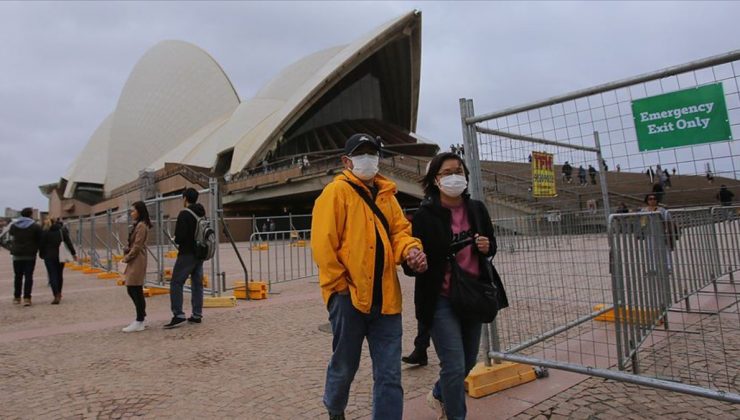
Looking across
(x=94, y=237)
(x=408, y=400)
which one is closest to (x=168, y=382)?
(x=408, y=400)

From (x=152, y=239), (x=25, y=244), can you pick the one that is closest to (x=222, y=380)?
(x=25, y=244)

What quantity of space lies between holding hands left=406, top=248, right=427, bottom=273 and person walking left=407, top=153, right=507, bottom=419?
0.14 meters

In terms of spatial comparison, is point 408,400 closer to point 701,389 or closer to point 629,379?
point 629,379

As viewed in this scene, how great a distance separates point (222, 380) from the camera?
347 cm

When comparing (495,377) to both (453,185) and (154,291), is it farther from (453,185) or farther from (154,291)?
(154,291)

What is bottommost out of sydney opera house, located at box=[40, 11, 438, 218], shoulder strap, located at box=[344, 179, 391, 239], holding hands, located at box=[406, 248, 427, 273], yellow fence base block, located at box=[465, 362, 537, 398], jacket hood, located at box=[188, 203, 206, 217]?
yellow fence base block, located at box=[465, 362, 537, 398]

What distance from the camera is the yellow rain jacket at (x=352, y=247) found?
2.13m

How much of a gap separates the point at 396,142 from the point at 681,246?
41300 millimetres

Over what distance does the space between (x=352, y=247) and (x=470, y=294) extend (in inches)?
26.3

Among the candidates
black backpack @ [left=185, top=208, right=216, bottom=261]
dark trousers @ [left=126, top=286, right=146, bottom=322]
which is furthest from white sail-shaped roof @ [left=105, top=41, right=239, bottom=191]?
dark trousers @ [left=126, top=286, right=146, bottom=322]

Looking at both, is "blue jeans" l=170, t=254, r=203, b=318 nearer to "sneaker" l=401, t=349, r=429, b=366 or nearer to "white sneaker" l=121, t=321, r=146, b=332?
"white sneaker" l=121, t=321, r=146, b=332

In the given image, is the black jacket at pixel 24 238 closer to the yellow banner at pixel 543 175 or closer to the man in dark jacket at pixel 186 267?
the man in dark jacket at pixel 186 267

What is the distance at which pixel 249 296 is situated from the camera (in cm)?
753

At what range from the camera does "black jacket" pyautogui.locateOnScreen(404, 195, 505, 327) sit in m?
2.32
